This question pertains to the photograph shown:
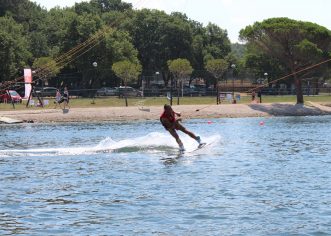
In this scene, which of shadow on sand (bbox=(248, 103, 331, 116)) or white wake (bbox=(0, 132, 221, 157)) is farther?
shadow on sand (bbox=(248, 103, 331, 116))

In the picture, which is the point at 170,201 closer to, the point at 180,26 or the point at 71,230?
the point at 71,230

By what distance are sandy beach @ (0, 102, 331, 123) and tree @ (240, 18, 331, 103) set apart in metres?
3.42

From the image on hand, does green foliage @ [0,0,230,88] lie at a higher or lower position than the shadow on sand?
higher

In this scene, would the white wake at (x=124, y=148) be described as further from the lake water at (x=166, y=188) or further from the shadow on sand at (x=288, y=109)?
the shadow on sand at (x=288, y=109)

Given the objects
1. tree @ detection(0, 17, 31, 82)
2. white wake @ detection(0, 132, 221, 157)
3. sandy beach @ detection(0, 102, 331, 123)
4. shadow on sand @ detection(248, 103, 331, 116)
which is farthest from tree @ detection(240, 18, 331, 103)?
white wake @ detection(0, 132, 221, 157)

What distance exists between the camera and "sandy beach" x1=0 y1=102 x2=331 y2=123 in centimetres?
5491

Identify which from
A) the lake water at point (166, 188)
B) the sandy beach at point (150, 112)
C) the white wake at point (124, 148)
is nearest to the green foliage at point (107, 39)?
the sandy beach at point (150, 112)

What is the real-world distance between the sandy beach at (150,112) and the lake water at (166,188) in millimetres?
20318

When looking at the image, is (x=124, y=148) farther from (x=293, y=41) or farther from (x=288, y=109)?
(x=293, y=41)

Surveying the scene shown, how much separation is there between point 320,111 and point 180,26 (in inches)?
1837

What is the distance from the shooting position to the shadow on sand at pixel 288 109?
61.3m

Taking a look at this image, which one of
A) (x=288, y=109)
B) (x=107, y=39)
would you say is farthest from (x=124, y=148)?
(x=107, y=39)

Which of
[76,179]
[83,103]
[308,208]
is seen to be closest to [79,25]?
[83,103]

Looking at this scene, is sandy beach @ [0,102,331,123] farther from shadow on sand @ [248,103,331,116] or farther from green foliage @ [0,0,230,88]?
green foliage @ [0,0,230,88]
